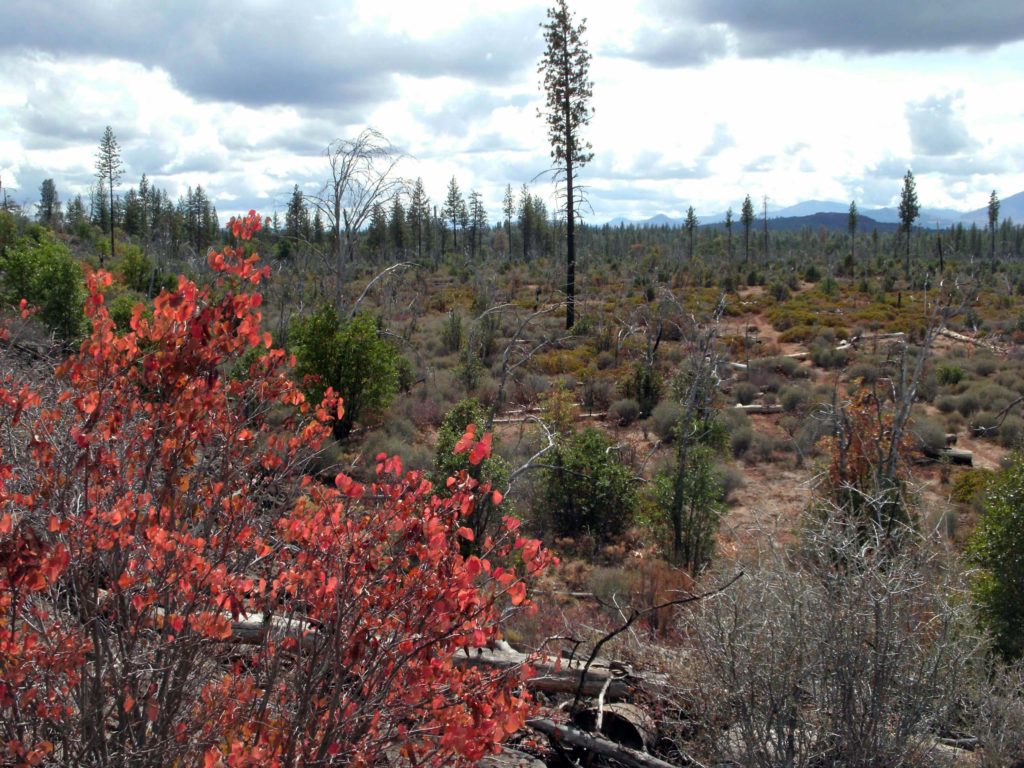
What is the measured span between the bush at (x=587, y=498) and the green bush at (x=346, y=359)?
13.2ft

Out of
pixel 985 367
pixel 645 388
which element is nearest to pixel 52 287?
pixel 645 388

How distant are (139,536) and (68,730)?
0.62 m

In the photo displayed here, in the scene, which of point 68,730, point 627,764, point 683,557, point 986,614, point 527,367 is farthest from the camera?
point 527,367

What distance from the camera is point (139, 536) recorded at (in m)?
2.83

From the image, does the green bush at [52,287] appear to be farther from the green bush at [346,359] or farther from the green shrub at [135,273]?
the green shrub at [135,273]

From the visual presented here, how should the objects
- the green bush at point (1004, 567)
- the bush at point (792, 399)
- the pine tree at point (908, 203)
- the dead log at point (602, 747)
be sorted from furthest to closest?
the pine tree at point (908, 203) → the bush at point (792, 399) → the green bush at point (1004, 567) → the dead log at point (602, 747)

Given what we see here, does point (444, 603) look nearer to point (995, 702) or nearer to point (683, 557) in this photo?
point (995, 702)

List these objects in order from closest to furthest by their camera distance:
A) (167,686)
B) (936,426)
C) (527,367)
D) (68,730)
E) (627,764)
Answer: (68,730)
(167,686)
(627,764)
(936,426)
(527,367)

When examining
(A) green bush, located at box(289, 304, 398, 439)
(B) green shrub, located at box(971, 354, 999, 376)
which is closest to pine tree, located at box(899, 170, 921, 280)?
(B) green shrub, located at box(971, 354, 999, 376)

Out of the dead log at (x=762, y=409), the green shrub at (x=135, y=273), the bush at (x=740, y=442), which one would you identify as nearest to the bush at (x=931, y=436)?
the bush at (x=740, y=442)

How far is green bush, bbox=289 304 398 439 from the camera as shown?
1365 cm

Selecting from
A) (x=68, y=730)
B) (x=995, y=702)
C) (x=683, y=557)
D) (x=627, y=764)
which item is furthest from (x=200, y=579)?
(x=683, y=557)

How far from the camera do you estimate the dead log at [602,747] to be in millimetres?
4527

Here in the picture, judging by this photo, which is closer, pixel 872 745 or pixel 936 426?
pixel 872 745
